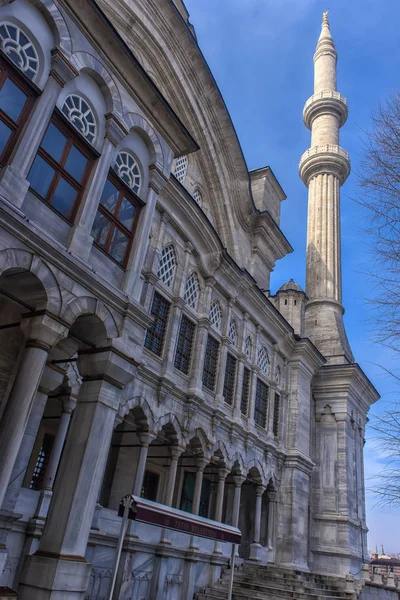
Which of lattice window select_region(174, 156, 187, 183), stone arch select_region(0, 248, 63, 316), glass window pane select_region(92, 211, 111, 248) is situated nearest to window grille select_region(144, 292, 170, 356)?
lattice window select_region(174, 156, 187, 183)

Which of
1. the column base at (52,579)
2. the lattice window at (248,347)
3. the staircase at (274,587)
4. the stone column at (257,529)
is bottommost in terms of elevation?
the column base at (52,579)

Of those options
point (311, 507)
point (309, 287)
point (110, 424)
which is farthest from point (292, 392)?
point (110, 424)

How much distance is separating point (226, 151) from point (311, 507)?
1656cm

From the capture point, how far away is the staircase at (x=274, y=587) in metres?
14.6

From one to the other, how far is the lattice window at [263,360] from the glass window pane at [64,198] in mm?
13822

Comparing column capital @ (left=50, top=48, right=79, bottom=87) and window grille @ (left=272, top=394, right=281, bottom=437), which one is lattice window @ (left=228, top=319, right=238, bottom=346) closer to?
window grille @ (left=272, top=394, right=281, bottom=437)

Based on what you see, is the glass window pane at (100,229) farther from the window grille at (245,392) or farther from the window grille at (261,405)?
the window grille at (261,405)

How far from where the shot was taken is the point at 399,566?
44.4 meters

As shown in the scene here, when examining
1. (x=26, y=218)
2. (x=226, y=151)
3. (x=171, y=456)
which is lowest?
(x=171, y=456)

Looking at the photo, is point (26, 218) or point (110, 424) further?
point (110, 424)

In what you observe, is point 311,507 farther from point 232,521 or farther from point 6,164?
point 6,164

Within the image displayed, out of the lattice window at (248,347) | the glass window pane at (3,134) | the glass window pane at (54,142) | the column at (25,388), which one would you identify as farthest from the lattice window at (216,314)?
the glass window pane at (3,134)

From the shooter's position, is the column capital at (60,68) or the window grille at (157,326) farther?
the window grille at (157,326)

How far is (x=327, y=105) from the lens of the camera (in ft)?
124
